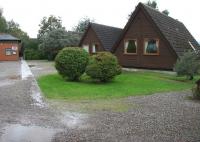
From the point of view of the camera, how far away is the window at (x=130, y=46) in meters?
28.6

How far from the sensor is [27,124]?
368 inches

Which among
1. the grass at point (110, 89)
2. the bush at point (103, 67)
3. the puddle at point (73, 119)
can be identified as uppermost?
the bush at point (103, 67)

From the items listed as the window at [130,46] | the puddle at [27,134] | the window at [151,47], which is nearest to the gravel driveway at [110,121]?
the puddle at [27,134]

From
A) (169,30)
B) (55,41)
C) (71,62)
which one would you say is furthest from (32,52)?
(71,62)

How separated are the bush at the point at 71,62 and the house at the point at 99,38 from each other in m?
13.7

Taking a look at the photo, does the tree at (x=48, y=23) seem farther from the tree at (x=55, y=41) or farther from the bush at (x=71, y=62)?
the bush at (x=71, y=62)

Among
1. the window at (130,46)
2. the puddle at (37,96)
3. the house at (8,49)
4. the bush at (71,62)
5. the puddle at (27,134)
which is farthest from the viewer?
the house at (8,49)

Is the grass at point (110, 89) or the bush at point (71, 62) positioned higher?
the bush at point (71, 62)

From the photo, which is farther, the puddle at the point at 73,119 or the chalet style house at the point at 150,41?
the chalet style house at the point at 150,41

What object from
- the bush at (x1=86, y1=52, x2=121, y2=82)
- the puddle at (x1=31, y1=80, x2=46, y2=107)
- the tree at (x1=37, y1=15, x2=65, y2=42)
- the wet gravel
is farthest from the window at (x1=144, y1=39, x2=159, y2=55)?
the tree at (x1=37, y1=15, x2=65, y2=42)

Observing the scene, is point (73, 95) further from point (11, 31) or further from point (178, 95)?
point (11, 31)

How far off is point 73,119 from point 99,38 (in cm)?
2495

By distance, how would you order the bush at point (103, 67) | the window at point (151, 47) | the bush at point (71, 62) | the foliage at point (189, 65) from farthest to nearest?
the window at point (151, 47), the bush at point (71, 62), the foliage at point (189, 65), the bush at point (103, 67)

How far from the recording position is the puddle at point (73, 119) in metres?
9.34
